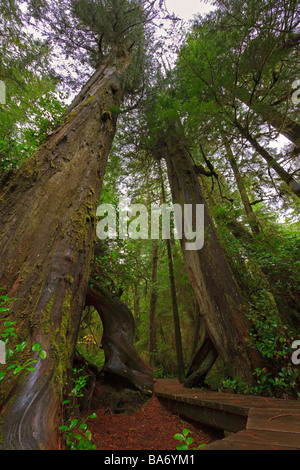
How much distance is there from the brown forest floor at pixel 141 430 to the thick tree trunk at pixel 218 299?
1.23 m

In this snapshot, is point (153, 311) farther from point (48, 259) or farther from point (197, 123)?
point (48, 259)

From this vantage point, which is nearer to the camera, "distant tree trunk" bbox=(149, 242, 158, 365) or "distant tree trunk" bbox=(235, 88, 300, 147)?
"distant tree trunk" bbox=(235, 88, 300, 147)

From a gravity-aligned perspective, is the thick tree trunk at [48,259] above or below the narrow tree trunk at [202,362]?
above

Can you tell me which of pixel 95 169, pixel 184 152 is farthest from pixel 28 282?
pixel 184 152

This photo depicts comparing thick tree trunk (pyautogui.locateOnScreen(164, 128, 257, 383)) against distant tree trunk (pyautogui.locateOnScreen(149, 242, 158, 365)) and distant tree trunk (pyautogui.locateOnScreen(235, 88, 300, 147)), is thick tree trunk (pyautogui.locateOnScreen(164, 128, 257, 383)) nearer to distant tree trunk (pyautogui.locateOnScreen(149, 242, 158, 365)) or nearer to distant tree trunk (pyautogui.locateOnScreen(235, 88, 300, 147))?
distant tree trunk (pyautogui.locateOnScreen(235, 88, 300, 147))

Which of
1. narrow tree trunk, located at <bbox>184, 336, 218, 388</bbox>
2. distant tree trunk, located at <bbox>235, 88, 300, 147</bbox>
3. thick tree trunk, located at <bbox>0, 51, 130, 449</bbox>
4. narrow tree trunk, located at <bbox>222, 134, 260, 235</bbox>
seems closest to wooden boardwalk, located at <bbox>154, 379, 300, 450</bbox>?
narrow tree trunk, located at <bbox>184, 336, 218, 388</bbox>

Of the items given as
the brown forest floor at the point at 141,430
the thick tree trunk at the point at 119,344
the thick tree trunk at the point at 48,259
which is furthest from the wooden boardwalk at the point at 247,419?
the thick tree trunk at the point at 48,259

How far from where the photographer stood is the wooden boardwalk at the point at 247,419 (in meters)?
1.27

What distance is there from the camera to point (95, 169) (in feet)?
10.8

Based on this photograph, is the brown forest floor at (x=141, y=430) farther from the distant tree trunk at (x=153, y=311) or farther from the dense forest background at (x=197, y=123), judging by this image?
the distant tree trunk at (x=153, y=311)

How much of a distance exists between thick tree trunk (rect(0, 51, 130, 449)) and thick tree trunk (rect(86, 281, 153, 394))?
7.79 feet

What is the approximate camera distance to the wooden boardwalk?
4.16ft

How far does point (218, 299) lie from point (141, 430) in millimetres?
2453

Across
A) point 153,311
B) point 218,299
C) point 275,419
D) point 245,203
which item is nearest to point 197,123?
point 245,203
